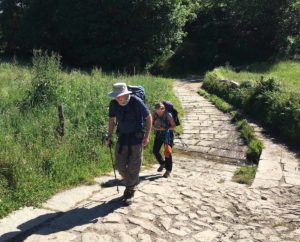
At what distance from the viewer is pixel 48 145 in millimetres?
8062

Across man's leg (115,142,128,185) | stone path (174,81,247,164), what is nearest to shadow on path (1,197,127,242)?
man's leg (115,142,128,185)

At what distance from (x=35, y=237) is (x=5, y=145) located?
90.8 inches

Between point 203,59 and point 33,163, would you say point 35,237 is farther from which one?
point 203,59

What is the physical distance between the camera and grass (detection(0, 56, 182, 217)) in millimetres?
6867

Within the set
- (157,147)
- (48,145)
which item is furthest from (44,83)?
(157,147)

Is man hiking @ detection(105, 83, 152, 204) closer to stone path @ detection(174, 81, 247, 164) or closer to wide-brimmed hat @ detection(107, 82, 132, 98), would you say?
wide-brimmed hat @ detection(107, 82, 132, 98)

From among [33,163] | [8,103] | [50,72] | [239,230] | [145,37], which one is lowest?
[239,230]

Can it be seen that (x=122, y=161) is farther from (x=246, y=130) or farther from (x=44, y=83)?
(x=246, y=130)

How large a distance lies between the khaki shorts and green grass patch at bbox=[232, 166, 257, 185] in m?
2.61

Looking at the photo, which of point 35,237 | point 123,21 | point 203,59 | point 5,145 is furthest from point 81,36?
point 35,237

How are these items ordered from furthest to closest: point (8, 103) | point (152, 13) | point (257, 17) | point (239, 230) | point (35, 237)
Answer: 1. point (257, 17)
2. point (152, 13)
3. point (8, 103)
4. point (239, 230)
5. point (35, 237)

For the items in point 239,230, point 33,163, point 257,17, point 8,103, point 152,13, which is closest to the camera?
point 239,230

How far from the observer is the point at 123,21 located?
27.3 metres

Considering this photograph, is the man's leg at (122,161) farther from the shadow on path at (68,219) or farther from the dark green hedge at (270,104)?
the dark green hedge at (270,104)
